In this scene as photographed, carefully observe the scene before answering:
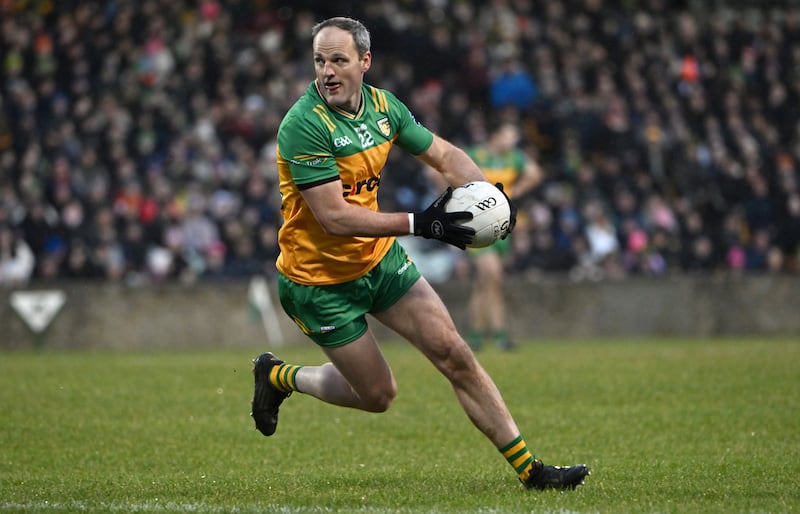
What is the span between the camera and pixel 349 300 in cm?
708

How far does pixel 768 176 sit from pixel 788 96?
2.69 metres

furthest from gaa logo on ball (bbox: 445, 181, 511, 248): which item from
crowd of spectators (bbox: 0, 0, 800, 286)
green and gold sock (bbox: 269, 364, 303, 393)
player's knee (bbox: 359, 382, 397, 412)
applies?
crowd of spectators (bbox: 0, 0, 800, 286)

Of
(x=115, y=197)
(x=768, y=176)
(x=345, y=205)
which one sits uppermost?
(x=345, y=205)

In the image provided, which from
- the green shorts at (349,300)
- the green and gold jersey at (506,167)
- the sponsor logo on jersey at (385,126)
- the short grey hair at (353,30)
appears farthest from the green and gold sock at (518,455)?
the green and gold jersey at (506,167)

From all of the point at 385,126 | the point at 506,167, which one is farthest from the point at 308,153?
the point at 506,167

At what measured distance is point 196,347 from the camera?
58.7 ft

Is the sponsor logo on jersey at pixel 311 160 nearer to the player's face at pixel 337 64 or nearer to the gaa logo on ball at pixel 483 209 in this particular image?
the player's face at pixel 337 64

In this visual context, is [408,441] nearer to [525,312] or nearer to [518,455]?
[518,455]

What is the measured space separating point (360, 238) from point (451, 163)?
2.24 ft

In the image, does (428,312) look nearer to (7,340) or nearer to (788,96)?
(7,340)

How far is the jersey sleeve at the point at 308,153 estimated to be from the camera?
666cm

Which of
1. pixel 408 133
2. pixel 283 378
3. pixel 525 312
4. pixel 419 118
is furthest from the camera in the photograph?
pixel 419 118

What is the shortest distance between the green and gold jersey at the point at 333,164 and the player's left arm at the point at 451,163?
56mm

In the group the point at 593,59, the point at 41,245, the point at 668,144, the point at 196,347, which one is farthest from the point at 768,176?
the point at 41,245
